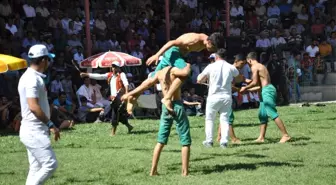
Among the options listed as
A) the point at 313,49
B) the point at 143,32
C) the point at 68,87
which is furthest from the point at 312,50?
the point at 68,87

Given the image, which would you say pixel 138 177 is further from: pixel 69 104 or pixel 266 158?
pixel 69 104

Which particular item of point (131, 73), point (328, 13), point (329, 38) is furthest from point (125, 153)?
point (328, 13)

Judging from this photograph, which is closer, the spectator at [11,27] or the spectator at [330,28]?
the spectator at [11,27]

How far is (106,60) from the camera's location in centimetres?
2211

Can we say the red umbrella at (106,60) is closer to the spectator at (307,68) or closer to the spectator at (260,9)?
the spectator at (307,68)

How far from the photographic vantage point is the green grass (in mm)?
10492

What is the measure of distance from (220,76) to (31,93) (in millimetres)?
5731

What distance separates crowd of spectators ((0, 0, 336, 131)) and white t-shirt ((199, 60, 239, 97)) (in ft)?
22.6

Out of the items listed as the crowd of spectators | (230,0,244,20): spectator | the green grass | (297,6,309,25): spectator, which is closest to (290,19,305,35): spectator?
the crowd of spectators

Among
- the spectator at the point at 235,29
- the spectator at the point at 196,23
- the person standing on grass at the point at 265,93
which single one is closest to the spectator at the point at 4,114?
the person standing on grass at the point at 265,93

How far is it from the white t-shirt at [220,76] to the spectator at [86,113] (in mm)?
8747

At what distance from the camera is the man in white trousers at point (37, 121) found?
322 inches

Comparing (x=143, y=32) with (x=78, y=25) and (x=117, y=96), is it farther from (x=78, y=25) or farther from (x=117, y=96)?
(x=117, y=96)

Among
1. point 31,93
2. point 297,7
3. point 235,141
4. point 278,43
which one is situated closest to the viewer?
point 31,93
